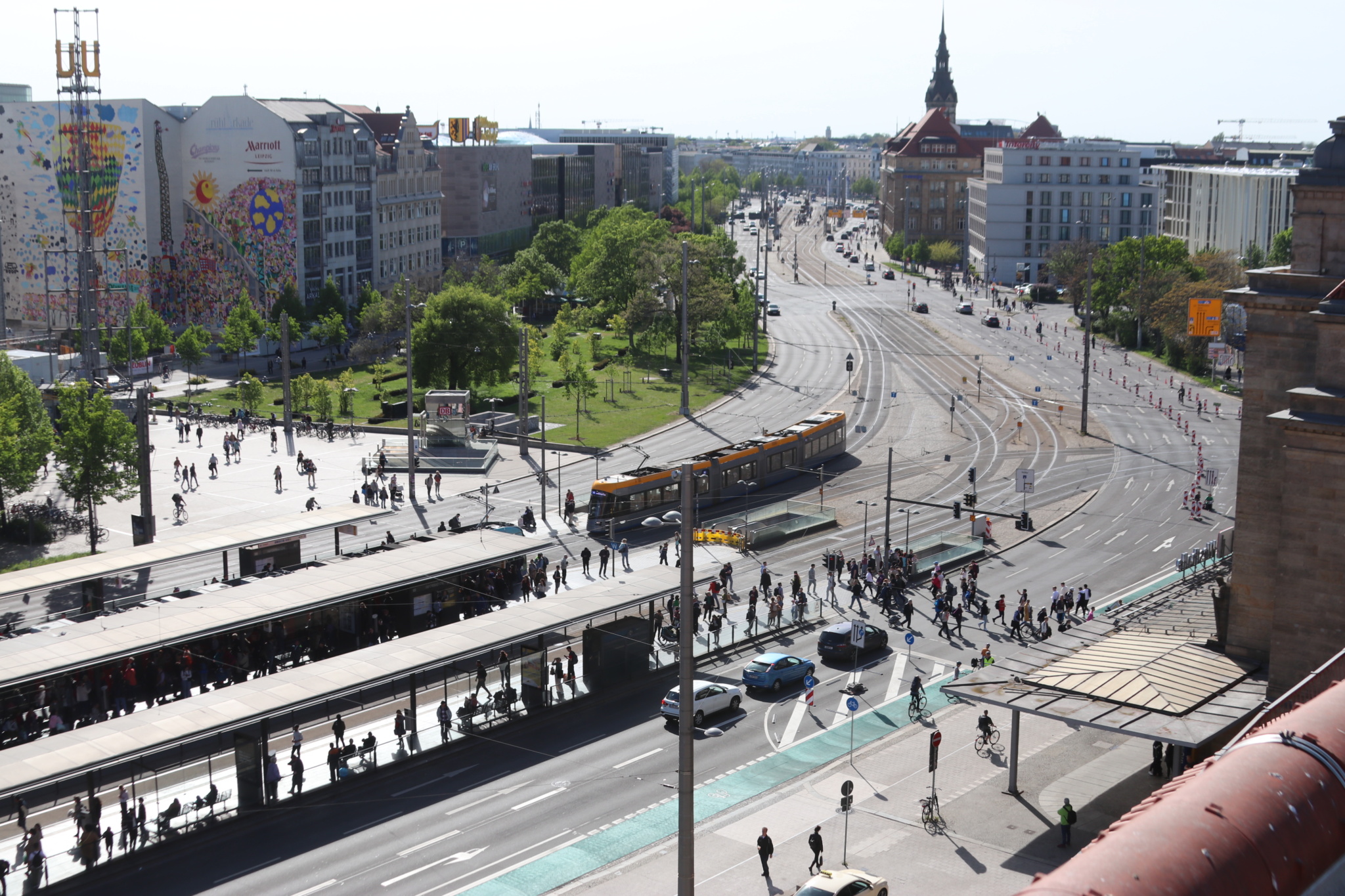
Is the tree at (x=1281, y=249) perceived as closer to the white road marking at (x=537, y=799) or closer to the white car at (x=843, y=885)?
the white road marking at (x=537, y=799)

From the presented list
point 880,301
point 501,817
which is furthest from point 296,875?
point 880,301

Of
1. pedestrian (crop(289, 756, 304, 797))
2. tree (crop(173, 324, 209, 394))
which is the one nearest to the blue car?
pedestrian (crop(289, 756, 304, 797))

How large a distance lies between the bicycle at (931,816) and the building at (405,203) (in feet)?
354

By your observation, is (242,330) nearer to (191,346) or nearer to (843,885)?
(191,346)

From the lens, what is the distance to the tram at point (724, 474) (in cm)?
6575

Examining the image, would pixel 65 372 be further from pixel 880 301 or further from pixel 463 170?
pixel 880 301

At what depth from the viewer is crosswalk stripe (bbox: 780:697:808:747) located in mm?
41875

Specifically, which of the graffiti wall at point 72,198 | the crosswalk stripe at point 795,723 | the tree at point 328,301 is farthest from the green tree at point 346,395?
the crosswalk stripe at point 795,723

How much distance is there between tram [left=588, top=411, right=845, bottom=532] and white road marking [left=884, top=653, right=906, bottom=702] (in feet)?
50.6

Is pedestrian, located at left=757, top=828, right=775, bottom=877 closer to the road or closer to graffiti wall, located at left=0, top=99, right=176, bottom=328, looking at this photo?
the road

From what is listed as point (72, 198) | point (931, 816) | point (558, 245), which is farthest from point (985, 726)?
point (558, 245)

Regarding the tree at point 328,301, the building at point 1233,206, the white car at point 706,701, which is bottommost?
the white car at point 706,701

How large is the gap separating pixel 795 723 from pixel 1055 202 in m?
155

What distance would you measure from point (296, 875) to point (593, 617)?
13605 mm
